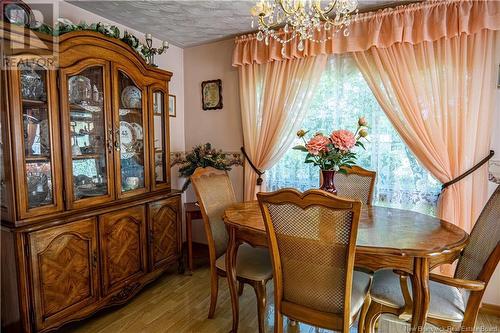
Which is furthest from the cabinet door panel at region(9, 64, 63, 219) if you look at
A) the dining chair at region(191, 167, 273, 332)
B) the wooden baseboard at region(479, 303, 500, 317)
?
the wooden baseboard at region(479, 303, 500, 317)

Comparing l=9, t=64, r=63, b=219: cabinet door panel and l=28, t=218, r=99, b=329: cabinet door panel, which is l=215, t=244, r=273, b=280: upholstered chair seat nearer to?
l=28, t=218, r=99, b=329: cabinet door panel

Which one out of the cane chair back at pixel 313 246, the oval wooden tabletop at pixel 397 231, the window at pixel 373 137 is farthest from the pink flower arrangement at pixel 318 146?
the window at pixel 373 137

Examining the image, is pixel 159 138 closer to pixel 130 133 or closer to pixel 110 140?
pixel 130 133

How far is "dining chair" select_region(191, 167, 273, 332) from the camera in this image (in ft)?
6.20

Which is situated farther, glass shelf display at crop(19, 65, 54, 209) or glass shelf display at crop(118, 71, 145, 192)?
glass shelf display at crop(118, 71, 145, 192)

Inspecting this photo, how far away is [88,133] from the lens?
2.16m

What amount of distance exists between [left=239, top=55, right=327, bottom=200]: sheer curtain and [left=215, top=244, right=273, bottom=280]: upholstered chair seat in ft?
3.40

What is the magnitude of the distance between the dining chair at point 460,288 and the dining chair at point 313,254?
0.18 m

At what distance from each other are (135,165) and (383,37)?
7.80 ft

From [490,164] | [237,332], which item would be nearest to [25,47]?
[237,332]

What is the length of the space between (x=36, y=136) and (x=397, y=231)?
7.44 feet

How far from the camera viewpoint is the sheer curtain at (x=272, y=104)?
279cm

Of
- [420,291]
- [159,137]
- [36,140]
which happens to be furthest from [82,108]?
[420,291]

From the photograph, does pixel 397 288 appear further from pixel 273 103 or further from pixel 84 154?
pixel 84 154
